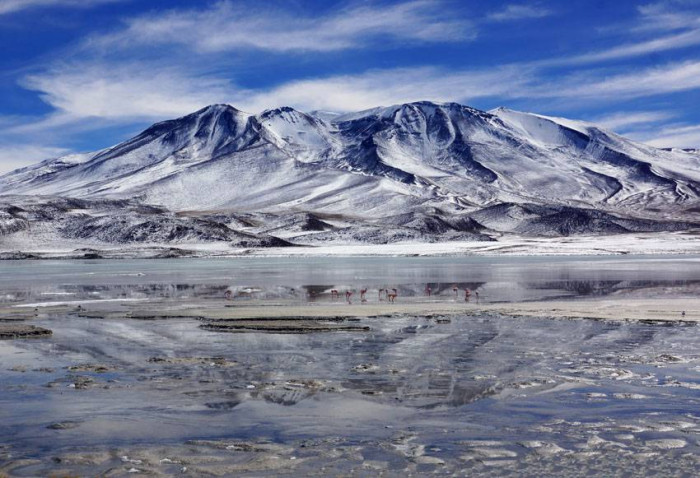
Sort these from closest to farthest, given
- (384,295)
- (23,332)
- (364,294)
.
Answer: (23,332) → (384,295) → (364,294)

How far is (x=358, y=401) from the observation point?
1520cm

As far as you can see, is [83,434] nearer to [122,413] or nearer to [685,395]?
[122,413]

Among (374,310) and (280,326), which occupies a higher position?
(280,326)

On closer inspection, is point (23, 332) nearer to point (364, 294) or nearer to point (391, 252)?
point (364, 294)

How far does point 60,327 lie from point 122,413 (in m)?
14.8

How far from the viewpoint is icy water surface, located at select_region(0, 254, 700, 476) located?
11461 millimetres

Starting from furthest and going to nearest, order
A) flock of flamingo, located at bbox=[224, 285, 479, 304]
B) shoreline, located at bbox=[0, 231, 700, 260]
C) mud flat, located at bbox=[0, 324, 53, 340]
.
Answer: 1. shoreline, located at bbox=[0, 231, 700, 260]
2. flock of flamingo, located at bbox=[224, 285, 479, 304]
3. mud flat, located at bbox=[0, 324, 53, 340]

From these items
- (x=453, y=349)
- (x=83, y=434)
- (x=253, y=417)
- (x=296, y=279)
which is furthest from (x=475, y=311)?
(x=296, y=279)

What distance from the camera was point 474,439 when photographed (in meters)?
12.5

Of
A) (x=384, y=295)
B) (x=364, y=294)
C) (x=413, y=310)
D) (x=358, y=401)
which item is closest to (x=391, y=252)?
(x=364, y=294)

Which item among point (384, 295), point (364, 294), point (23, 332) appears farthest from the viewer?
point (364, 294)

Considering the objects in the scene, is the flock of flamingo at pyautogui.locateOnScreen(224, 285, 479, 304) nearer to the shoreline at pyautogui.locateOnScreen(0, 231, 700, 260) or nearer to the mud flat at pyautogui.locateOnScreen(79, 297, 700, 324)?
the mud flat at pyautogui.locateOnScreen(79, 297, 700, 324)

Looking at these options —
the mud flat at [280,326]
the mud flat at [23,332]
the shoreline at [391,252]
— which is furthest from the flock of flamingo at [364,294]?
the shoreline at [391,252]

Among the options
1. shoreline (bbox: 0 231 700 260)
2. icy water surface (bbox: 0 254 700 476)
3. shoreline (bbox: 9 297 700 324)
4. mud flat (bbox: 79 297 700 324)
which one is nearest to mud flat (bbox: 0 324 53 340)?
icy water surface (bbox: 0 254 700 476)
